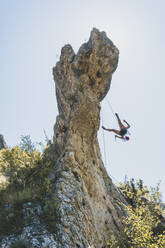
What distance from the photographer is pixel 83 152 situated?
1300cm

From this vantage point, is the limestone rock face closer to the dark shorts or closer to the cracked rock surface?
the cracked rock surface

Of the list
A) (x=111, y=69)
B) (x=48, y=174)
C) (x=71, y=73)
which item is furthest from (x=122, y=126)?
(x=48, y=174)

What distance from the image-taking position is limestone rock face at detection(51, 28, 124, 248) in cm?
853

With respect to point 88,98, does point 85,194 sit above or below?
below

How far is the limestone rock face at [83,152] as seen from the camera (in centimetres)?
853

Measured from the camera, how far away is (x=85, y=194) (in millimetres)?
10516

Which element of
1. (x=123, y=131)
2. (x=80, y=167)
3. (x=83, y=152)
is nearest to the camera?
(x=80, y=167)

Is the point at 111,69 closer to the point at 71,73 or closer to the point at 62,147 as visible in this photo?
the point at 71,73

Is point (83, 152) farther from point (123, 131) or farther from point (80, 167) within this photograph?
point (123, 131)

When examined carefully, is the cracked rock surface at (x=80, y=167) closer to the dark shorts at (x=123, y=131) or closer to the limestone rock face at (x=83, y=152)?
the limestone rock face at (x=83, y=152)

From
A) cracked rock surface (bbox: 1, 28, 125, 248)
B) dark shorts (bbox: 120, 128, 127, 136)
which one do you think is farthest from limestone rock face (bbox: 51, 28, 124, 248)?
dark shorts (bbox: 120, 128, 127, 136)

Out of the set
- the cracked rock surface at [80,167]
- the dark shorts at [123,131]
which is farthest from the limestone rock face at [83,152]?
the dark shorts at [123,131]

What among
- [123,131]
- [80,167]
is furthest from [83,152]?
[123,131]

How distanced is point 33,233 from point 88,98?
31.0 ft
